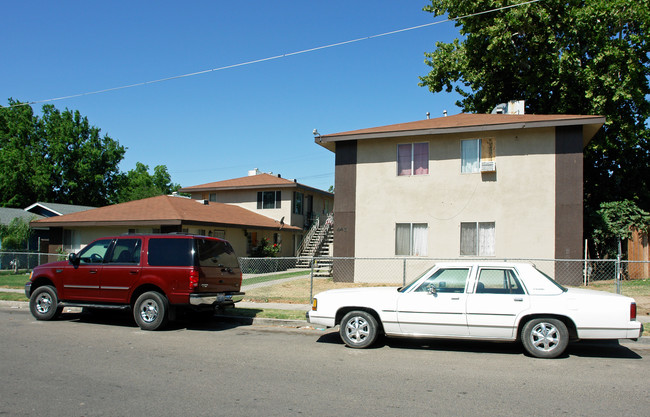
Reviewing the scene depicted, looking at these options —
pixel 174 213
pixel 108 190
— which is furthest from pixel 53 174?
pixel 174 213

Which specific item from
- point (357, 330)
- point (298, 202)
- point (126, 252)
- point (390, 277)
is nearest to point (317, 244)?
point (298, 202)

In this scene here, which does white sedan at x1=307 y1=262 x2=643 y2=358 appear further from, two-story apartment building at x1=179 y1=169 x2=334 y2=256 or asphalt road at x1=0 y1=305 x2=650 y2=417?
two-story apartment building at x1=179 y1=169 x2=334 y2=256

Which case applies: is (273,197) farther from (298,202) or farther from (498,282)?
(498,282)

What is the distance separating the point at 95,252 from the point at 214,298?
9.87 ft

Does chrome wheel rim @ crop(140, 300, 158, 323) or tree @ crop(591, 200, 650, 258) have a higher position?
tree @ crop(591, 200, 650, 258)

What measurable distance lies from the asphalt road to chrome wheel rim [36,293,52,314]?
5.16 feet

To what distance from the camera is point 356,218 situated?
18922 millimetres

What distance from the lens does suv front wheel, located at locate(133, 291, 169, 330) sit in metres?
9.69

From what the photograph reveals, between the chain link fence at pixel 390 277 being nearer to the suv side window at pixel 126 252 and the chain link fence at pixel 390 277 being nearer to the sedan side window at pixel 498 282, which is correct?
the suv side window at pixel 126 252

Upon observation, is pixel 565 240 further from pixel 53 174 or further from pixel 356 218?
pixel 53 174

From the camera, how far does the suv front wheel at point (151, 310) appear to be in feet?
31.8

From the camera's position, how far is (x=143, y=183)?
6825 cm

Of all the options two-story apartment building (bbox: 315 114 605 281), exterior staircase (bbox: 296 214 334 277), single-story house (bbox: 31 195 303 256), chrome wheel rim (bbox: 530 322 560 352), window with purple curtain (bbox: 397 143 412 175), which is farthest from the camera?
exterior staircase (bbox: 296 214 334 277)

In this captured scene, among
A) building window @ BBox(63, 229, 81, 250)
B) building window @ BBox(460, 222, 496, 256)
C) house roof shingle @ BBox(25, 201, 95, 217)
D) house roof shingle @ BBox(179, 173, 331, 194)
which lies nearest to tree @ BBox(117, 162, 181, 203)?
house roof shingle @ BBox(25, 201, 95, 217)
